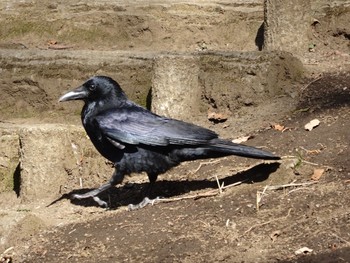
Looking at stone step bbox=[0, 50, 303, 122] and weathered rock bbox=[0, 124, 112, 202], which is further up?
stone step bbox=[0, 50, 303, 122]

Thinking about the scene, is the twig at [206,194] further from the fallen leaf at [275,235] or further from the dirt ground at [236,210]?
the fallen leaf at [275,235]

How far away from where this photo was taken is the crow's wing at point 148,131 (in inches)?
258

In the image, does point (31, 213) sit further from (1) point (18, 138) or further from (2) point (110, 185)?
(1) point (18, 138)

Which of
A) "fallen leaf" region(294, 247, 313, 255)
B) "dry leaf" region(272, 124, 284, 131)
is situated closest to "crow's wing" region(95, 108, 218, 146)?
"dry leaf" region(272, 124, 284, 131)

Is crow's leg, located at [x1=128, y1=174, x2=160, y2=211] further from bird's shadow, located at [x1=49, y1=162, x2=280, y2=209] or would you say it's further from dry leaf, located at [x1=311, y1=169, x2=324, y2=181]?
dry leaf, located at [x1=311, y1=169, x2=324, y2=181]

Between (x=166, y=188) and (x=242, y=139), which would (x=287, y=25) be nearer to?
(x=242, y=139)

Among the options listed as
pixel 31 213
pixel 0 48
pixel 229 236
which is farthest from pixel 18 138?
pixel 229 236

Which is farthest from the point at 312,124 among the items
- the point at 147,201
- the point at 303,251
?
the point at 303,251

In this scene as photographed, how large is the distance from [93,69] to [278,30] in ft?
6.63

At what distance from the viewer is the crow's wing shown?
21.5 ft

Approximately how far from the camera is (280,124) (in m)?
7.52

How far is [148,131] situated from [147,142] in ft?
0.31

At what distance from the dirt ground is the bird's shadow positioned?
11 millimetres

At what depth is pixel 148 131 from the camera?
21.6 feet
